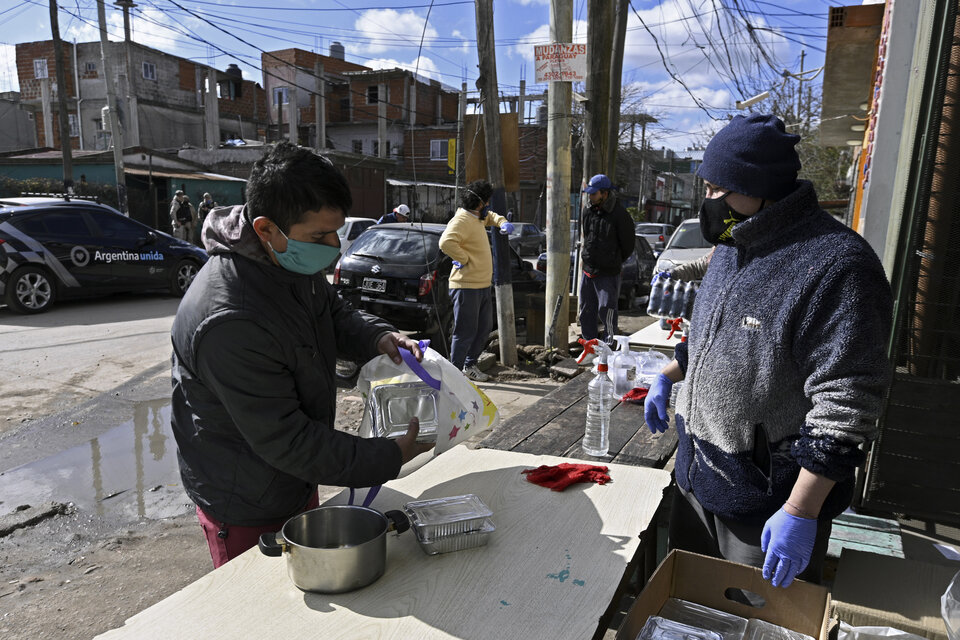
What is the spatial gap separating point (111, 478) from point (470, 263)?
3464 millimetres

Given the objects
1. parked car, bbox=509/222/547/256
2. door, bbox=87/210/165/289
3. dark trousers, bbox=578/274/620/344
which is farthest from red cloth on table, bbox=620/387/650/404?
parked car, bbox=509/222/547/256

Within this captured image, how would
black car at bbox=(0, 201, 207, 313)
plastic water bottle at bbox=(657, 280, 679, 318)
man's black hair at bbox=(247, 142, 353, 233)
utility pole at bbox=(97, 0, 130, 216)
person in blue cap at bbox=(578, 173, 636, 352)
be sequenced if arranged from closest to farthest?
man's black hair at bbox=(247, 142, 353, 233) < plastic water bottle at bbox=(657, 280, 679, 318) < person in blue cap at bbox=(578, 173, 636, 352) < black car at bbox=(0, 201, 207, 313) < utility pole at bbox=(97, 0, 130, 216)

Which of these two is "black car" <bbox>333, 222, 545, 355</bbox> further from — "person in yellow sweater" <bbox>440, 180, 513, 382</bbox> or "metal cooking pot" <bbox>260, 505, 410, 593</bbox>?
"metal cooking pot" <bbox>260, 505, 410, 593</bbox>

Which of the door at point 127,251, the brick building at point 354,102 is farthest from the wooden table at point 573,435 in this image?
the brick building at point 354,102

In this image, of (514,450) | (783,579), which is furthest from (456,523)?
(514,450)

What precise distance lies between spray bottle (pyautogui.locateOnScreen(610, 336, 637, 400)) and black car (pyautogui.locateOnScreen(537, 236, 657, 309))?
256 inches

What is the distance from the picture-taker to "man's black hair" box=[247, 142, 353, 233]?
1652 mm

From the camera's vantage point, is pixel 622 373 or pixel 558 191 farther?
pixel 558 191

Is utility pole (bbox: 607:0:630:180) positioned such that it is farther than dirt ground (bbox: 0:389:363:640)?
Yes

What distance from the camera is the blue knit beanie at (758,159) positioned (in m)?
1.73

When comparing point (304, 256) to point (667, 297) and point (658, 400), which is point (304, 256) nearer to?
point (658, 400)

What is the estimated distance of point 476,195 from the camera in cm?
612

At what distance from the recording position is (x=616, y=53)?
1007 cm

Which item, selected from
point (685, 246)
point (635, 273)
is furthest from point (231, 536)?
point (685, 246)
